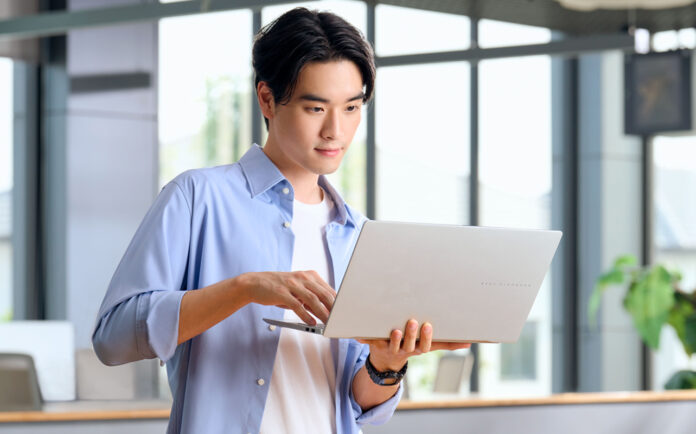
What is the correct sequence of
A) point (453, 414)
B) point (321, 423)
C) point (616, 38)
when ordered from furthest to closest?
1. point (616, 38)
2. point (453, 414)
3. point (321, 423)

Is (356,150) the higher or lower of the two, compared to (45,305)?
higher

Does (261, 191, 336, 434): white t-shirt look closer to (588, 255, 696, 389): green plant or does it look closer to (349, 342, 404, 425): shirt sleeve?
(349, 342, 404, 425): shirt sleeve

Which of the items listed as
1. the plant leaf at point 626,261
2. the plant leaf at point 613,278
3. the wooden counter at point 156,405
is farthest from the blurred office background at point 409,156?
the wooden counter at point 156,405

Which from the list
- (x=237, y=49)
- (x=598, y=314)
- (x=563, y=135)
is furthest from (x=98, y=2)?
(x=598, y=314)

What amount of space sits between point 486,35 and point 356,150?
4.74ft

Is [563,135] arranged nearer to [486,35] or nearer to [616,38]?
[486,35]

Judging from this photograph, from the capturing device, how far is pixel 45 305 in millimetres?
7105

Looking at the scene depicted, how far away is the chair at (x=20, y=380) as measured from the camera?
3.38 meters

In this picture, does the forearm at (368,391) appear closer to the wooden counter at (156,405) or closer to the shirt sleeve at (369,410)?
the shirt sleeve at (369,410)

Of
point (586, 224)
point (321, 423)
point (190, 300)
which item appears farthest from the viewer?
point (586, 224)

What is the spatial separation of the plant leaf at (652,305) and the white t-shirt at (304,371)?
5.87 meters

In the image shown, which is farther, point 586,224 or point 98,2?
point 586,224

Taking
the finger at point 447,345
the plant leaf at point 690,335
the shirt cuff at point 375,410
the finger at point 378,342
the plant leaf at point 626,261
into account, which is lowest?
the plant leaf at point 690,335

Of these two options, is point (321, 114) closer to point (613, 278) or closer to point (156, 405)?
point (156, 405)
